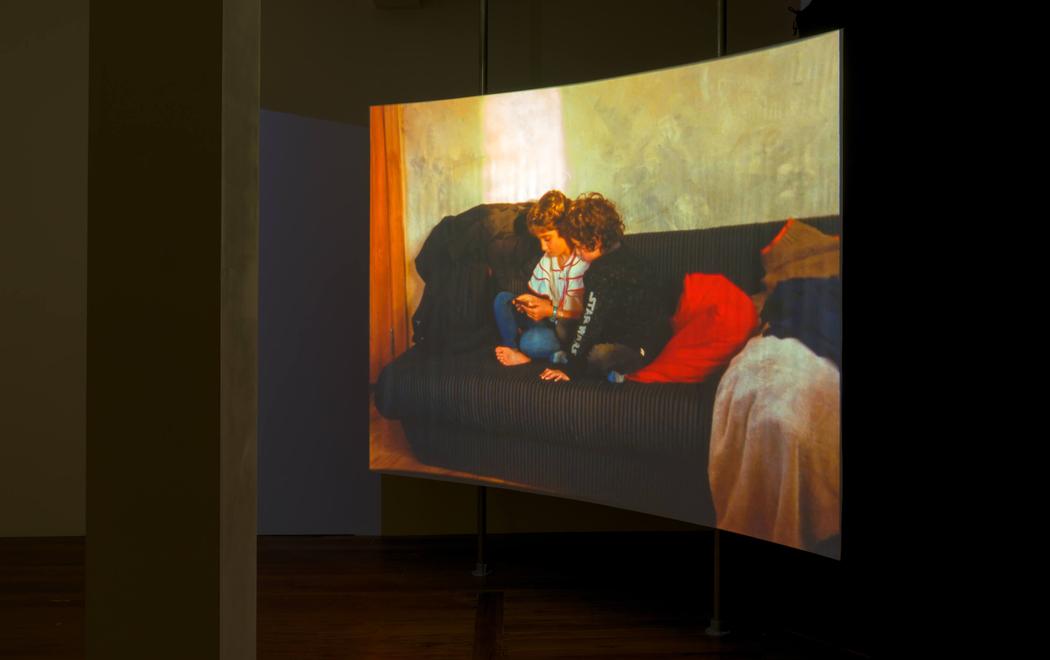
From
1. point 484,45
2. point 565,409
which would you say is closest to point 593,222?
point 565,409

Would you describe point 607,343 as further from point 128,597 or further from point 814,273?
point 128,597

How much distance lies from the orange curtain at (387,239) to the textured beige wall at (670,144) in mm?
68

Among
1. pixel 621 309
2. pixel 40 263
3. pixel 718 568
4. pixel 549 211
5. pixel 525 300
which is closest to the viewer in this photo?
pixel 718 568

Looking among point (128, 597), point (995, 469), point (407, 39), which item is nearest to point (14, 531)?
point (407, 39)

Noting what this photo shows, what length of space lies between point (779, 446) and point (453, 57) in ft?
11.3

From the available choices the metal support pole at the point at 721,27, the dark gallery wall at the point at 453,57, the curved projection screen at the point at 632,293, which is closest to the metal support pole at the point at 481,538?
the curved projection screen at the point at 632,293

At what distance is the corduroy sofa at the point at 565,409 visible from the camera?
388 centimetres

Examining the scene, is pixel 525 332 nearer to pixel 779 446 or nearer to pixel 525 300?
pixel 525 300

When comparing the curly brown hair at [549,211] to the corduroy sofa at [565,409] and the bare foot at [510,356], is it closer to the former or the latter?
the corduroy sofa at [565,409]

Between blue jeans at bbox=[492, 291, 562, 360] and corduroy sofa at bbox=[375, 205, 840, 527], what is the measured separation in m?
0.06

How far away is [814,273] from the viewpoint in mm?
3479

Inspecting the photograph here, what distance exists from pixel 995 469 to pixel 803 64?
5.22 ft

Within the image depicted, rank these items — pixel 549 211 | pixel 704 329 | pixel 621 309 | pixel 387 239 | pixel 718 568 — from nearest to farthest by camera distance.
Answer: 1. pixel 704 329
2. pixel 718 568
3. pixel 621 309
4. pixel 549 211
5. pixel 387 239

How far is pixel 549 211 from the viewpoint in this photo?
4.43 m
